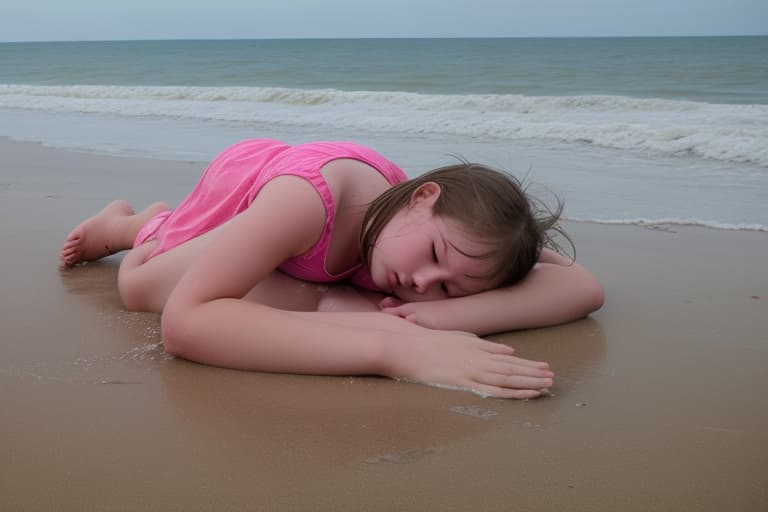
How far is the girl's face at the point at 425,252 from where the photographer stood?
2.30 m

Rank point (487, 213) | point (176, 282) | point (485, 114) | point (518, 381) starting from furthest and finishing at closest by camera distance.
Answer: point (485, 114), point (176, 282), point (487, 213), point (518, 381)

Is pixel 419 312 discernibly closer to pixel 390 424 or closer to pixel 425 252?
pixel 425 252

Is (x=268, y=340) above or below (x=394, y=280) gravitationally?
below

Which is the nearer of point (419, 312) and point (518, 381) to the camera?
point (518, 381)

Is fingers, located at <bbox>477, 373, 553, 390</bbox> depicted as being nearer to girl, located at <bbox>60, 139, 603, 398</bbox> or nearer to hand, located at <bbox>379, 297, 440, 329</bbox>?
girl, located at <bbox>60, 139, 603, 398</bbox>

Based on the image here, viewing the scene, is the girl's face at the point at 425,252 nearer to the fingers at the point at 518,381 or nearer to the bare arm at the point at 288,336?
the bare arm at the point at 288,336

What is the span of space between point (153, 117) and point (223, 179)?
357 inches

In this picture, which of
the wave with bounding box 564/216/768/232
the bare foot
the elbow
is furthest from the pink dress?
the wave with bounding box 564/216/768/232

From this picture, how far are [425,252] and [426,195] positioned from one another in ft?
0.69

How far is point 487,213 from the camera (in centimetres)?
230

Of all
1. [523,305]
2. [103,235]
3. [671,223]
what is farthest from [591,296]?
[103,235]

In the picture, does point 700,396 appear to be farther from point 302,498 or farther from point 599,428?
point 302,498

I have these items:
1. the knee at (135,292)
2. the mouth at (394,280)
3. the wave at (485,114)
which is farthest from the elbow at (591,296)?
the wave at (485,114)

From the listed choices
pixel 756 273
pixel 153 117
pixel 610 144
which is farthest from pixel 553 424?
pixel 153 117
